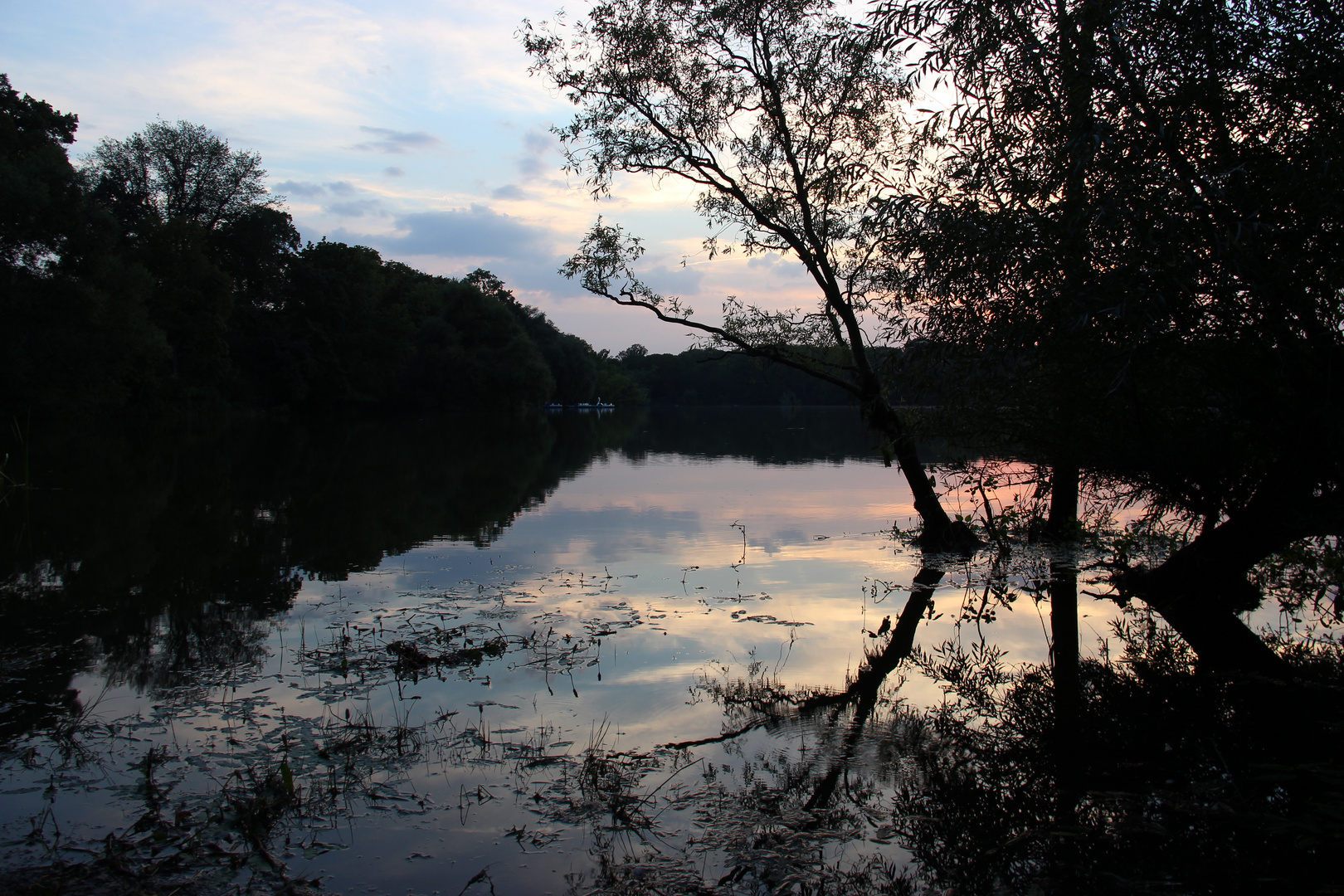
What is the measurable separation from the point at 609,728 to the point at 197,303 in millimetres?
55555

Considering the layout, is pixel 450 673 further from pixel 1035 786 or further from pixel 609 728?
pixel 1035 786

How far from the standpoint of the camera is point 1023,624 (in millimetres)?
9062

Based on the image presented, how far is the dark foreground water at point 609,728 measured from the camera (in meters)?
4.32

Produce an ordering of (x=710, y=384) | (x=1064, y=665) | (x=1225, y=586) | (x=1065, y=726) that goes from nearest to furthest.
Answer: (x=1065, y=726) < (x=1064, y=665) < (x=1225, y=586) < (x=710, y=384)

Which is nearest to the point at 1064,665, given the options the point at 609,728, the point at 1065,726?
the point at 1065,726

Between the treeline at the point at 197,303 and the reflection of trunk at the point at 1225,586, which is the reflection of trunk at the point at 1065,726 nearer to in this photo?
the reflection of trunk at the point at 1225,586

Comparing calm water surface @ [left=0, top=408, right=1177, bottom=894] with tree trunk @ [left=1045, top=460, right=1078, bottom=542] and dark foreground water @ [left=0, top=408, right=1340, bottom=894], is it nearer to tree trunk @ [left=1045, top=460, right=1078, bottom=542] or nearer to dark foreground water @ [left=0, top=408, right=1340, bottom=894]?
dark foreground water @ [left=0, top=408, right=1340, bottom=894]

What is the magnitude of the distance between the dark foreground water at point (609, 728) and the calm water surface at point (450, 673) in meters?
0.03

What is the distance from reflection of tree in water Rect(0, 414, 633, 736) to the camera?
7816 millimetres

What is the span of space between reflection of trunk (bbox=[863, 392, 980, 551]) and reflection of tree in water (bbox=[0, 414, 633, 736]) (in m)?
6.52

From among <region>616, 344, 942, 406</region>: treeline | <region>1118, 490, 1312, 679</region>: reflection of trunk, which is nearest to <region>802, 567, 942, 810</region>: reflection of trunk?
<region>1118, 490, 1312, 679</region>: reflection of trunk

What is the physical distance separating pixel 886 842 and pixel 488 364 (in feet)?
273

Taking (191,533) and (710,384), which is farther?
(710,384)

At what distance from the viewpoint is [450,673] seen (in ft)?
24.0
